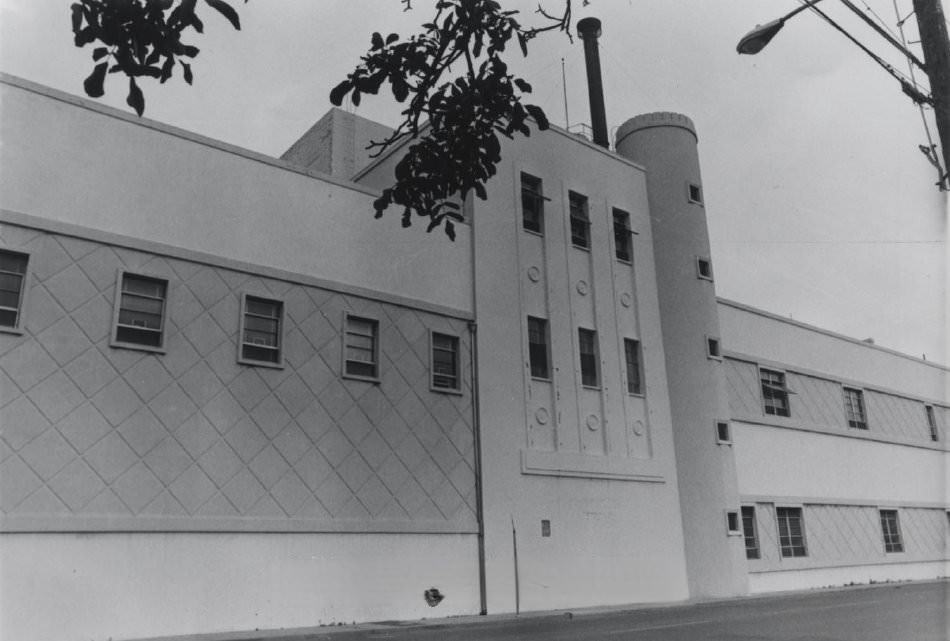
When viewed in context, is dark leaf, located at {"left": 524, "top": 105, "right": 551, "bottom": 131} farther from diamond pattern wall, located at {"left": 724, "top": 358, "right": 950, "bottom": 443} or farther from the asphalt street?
diamond pattern wall, located at {"left": 724, "top": 358, "right": 950, "bottom": 443}

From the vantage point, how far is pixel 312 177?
17812mm

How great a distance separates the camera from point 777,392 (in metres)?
27.9

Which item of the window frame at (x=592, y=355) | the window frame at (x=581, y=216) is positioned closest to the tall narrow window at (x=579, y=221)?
the window frame at (x=581, y=216)

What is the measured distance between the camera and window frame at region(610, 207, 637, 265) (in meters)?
24.3

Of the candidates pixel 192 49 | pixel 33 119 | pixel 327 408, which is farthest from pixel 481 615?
Result: pixel 192 49

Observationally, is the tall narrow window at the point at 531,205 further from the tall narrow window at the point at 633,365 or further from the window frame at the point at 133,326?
the window frame at the point at 133,326

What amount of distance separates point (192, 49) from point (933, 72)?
4.82 m

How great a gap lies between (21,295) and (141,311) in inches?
78.5

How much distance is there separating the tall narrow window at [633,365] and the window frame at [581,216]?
9.94 ft

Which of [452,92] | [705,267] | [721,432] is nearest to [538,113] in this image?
[452,92]

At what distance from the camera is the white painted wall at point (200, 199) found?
14039mm

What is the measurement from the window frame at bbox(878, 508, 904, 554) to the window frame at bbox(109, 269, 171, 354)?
2648cm

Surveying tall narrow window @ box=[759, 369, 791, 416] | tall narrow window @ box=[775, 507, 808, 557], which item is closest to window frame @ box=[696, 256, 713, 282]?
tall narrow window @ box=[759, 369, 791, 416]

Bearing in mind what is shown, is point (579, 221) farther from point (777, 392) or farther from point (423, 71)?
point (423, 71)
